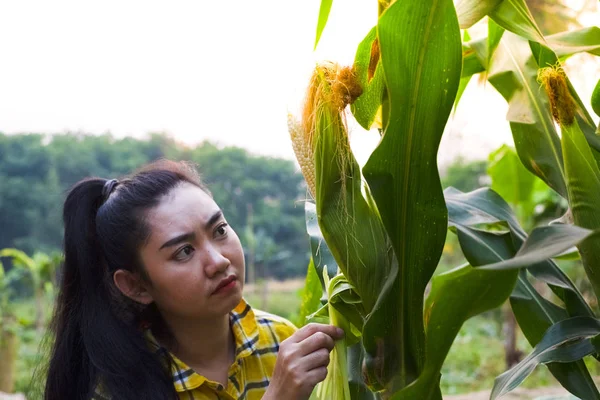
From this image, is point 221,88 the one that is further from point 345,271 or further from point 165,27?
point 345,271

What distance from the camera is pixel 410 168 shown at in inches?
26.5

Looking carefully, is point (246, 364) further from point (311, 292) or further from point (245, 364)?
point (311, 292)

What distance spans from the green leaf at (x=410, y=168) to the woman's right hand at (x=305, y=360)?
1.8 inches

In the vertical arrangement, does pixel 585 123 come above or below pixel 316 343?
above

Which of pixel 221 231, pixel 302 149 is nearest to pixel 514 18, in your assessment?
pixel 302 149

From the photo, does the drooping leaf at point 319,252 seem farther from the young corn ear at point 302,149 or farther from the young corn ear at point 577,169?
the young corn ear at point 577,169

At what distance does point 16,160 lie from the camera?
140 inches

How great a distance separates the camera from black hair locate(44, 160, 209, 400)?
1009 millimetres

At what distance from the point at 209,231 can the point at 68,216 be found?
0.94 ft

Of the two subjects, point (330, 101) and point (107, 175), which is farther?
point (107, 175)

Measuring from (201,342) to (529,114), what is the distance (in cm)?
59

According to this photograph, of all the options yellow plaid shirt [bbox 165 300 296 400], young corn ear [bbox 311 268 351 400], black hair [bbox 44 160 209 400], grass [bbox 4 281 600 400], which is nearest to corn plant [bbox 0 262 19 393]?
grass [bbox 4 281 600 400]

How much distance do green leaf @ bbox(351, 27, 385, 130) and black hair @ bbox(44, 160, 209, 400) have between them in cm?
39

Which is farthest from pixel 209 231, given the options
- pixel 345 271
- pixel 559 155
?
pixel 559 155
